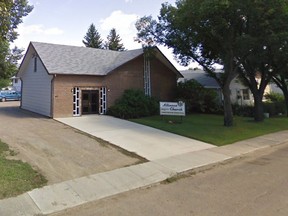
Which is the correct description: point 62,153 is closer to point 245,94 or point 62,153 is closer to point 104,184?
point 104,184

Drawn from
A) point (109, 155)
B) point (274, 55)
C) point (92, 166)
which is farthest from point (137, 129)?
point (274, 55)

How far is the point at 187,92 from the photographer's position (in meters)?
27.4

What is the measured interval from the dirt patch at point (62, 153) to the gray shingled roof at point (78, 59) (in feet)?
24.7

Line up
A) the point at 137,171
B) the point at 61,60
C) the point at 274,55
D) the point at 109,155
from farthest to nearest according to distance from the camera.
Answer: the point at 61,60, the point at 274,55, the point at 109,155, the point at 137,171

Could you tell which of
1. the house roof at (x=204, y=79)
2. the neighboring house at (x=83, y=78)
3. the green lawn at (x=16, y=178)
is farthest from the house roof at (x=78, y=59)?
the green lawn at (x=16, y=178)

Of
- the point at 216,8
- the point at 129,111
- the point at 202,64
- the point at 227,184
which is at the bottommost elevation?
the point at 227,184

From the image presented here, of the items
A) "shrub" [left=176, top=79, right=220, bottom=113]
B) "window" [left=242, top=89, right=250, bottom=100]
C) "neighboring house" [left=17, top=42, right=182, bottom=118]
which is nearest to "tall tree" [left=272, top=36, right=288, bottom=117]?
"window" [left=242, top=89, right=250, bottom=100]

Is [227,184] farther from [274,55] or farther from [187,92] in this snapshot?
[187,92]

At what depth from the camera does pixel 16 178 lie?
23.3ft

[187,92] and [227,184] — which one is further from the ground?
[187,92]

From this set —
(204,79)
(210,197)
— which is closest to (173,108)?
(210,197)

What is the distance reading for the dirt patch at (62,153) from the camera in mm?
8258

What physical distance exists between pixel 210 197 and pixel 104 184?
270cm

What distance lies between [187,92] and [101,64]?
8917 millimetres
